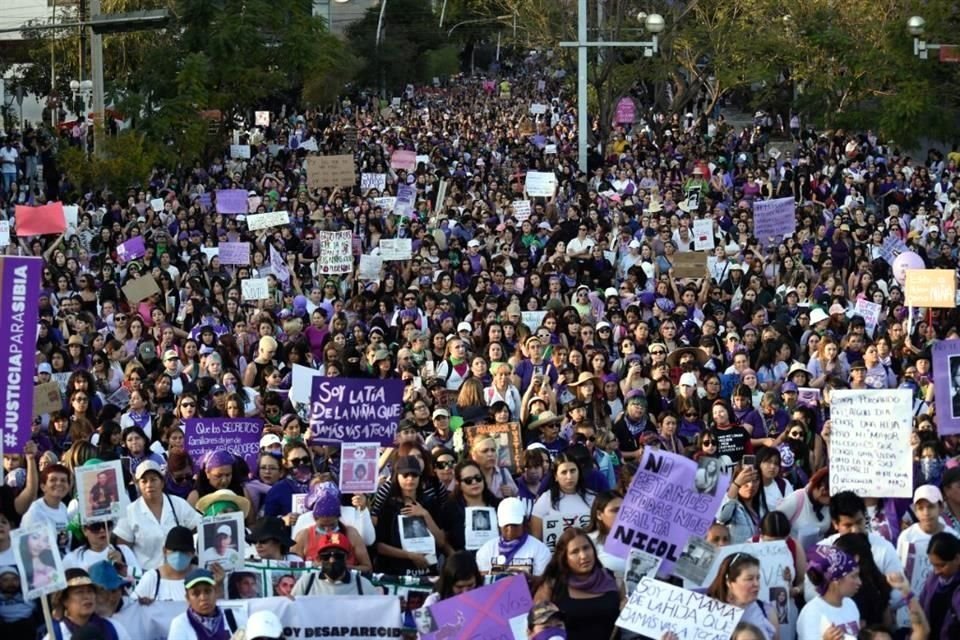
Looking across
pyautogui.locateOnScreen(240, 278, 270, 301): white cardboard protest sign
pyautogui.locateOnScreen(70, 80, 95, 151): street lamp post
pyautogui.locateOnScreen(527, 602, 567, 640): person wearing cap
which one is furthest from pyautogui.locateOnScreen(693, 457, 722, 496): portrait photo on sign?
pyautogui.locateOnScreen(70, 80, 95, 151): street lamp post

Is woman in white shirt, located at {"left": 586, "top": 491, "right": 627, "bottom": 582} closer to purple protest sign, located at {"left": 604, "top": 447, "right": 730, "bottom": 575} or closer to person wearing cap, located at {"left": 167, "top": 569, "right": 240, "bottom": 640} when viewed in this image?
purple protest sign, located at {"left": 604, "top": 447, "right": 730, "bottom": 575}

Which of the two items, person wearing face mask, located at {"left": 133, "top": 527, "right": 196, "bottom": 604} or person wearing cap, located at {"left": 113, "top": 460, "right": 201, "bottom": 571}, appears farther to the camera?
person wearing cap, located at {"left": 113, "top": 460, "right": 201, "bottom": 571}

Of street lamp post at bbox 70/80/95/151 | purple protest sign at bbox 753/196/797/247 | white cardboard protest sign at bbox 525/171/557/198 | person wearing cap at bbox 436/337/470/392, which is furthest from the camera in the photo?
street lamp post at bbox 70/80/95/151

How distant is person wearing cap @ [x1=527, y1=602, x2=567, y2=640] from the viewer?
27.2 ft

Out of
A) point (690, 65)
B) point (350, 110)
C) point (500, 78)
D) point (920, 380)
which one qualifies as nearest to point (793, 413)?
point (920, 380)

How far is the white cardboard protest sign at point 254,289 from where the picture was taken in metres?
20.1

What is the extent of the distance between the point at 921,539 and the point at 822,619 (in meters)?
1.21

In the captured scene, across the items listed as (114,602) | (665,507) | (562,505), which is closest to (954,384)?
(562,505)

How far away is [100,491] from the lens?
10.3 m

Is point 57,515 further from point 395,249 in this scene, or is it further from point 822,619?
point 395,249

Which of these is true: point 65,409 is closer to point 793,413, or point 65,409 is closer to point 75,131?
point 793,413

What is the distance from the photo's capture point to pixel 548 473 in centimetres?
1181

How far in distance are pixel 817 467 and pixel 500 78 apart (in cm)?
8146

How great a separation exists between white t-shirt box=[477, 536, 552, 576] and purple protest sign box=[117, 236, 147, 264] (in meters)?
13.0
